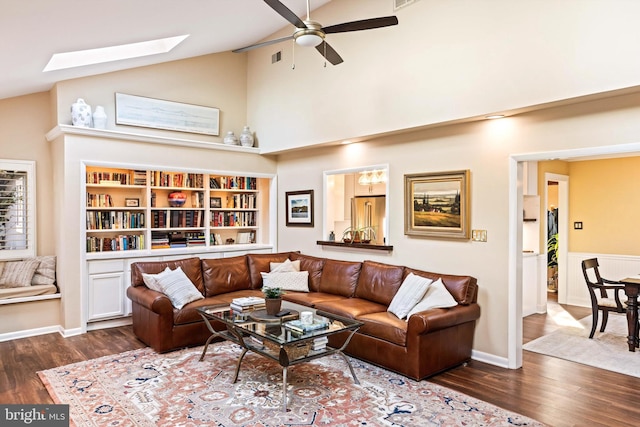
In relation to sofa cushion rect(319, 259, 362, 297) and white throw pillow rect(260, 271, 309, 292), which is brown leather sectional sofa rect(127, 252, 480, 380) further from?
white throw pillow rect(260, 271, 309, 292)

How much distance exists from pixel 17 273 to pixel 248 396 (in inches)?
146

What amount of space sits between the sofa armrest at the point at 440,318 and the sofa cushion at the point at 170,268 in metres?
2.86

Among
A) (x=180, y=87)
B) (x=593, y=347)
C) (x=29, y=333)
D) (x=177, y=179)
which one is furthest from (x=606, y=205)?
(x=29, y=333)

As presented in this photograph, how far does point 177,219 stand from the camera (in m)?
6.47

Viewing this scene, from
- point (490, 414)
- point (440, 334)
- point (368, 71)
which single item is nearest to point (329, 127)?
point (368, 71)

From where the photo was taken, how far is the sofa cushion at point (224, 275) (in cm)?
541

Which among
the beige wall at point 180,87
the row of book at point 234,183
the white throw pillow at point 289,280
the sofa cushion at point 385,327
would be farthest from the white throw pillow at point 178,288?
the beige wall at point 180,87

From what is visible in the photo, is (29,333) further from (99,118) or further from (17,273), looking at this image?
(99,118)

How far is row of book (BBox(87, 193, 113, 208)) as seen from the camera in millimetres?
5703

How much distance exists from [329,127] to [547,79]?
2699 millimetres

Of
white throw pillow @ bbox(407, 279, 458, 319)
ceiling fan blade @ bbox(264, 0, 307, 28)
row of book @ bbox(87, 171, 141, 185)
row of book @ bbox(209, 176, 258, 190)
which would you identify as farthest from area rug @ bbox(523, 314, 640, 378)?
Answer: row of book @ bbox(87, 171, 141, 185)

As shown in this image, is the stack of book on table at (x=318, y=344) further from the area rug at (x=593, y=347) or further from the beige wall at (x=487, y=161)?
the area rug at (x=593, y=347)

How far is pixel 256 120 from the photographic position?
691 cm

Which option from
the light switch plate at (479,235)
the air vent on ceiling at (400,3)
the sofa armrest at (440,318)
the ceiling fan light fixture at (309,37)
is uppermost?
the air vent on ceiling at (400,3)
